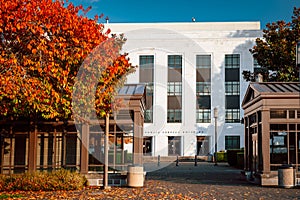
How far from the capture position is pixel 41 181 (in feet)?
57.2

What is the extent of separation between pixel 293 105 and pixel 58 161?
1023 centimetres

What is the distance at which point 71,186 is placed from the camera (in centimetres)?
1762

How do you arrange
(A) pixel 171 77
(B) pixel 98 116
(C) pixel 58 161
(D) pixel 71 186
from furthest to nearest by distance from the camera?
(A) pixel 171 77, (C) pixel 58 161, (B) pixel 98 116, (D) pixel 71 186

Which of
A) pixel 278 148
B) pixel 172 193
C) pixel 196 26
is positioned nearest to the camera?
pixel 172 193

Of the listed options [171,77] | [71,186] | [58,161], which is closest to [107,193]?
[71,186]

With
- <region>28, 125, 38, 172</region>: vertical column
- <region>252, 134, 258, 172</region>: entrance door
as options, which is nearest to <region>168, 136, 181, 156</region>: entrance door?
<region>252, 134, 258, 172</region>: entrance door

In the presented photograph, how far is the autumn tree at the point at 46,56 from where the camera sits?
50.9ft

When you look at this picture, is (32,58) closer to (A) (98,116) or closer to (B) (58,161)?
(A) (98,116)

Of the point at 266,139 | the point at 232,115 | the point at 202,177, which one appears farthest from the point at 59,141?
the point at 232,115

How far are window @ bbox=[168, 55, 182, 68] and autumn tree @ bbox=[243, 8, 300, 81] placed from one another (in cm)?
2082

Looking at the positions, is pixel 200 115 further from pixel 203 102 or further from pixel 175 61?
pixel 175 61

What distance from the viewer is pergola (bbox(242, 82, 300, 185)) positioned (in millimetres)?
19578

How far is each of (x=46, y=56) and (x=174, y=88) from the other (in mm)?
37751

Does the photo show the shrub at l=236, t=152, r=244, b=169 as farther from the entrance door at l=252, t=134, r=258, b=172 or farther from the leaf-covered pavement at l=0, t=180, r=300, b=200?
the leaf-covered pavement at l=0, t=180, r=300, b=200
